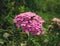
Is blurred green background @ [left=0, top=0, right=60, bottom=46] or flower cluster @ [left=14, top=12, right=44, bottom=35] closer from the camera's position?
flower cluster @ [left=14, top=12, right=44, bottom=35]

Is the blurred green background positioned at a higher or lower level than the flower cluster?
lower

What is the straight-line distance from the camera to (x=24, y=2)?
4480 mm

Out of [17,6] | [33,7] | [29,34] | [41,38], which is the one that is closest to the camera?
[29,34]

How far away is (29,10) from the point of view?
442 centimetres

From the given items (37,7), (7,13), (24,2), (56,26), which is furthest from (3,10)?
(56,26)

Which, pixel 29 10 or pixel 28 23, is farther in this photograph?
pixel 29 10

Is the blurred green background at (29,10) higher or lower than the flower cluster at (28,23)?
lower

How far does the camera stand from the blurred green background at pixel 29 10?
3196 mm

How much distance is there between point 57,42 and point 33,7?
1.68 metres

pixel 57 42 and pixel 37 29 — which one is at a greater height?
pixel 37 29

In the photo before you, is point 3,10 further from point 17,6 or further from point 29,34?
point 29,34

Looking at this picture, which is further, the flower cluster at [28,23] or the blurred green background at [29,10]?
the blurred green background at [29,10]

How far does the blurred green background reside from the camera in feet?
10.5

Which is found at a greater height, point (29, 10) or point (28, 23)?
point (28, 23)
